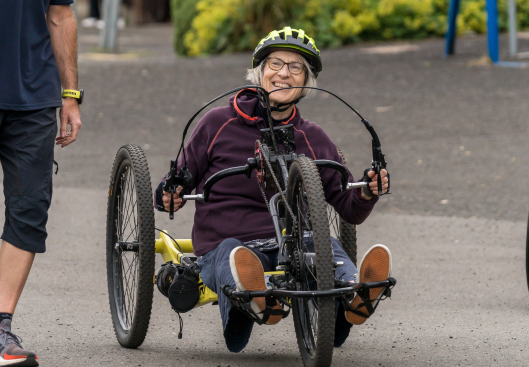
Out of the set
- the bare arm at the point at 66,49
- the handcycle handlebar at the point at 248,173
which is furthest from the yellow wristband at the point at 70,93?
the handcycle handlebar at the point at 248,173

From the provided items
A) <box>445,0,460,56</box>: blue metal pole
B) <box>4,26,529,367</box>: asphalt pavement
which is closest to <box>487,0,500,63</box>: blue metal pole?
<box>4,26,529,367</box>: asphalt pavement

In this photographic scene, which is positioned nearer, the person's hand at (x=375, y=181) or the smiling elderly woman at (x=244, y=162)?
the person's hand at (x=375, y=181)

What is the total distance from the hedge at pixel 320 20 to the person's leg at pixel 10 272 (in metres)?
12.8

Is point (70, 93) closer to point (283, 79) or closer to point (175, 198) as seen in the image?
point (175, 198)

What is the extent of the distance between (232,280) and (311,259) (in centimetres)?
37

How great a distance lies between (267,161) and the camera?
397 centimetres

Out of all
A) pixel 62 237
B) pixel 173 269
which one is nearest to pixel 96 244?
pixel 62 237

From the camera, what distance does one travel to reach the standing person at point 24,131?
4.09 meters

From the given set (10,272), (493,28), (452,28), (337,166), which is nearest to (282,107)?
(337,166)

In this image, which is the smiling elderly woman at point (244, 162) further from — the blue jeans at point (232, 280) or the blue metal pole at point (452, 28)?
the blue metal pole at point (452, 28)

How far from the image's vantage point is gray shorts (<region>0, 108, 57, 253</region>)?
4121 millimetres

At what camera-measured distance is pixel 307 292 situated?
135 inches

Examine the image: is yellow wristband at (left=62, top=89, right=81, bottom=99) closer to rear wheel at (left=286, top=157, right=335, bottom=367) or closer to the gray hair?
the gray hair

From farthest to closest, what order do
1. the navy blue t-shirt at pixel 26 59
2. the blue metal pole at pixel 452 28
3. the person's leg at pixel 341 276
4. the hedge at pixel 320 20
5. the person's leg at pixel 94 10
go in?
the person's leg at pixel 94 10, the hedge at pixel 320 20, the blue metal pole at pixel 452 28, the navy blue t-shirt at pixel 26 59, the person's leg at pixel 341 276
